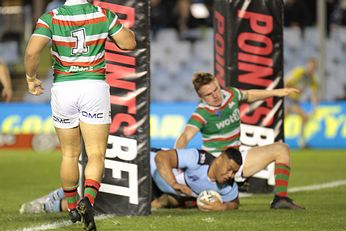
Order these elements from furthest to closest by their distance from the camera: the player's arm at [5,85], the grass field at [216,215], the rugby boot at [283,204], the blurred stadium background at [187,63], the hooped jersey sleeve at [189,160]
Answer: the blurred stadium background at [187,63]
the player's arm at [5,85]
the hooped jersey sleeve at [189,160]
the rugby boot at [283,204]
the grass field at [216,215]

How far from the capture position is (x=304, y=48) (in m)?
28.6

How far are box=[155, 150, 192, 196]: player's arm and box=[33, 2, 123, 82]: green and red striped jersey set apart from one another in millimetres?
2230

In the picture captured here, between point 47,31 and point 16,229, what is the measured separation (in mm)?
1798

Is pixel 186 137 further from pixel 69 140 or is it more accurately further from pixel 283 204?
pixel 69 140

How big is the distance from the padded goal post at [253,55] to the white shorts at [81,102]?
494 cm

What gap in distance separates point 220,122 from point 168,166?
1228 millimetres

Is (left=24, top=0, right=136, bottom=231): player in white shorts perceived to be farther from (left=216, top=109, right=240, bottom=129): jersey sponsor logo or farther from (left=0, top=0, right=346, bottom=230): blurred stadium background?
(left=0, top=0, right=346, bottom=230): blurred stadium background

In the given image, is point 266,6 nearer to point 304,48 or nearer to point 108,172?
point 108,172

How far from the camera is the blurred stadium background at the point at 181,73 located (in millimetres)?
24656

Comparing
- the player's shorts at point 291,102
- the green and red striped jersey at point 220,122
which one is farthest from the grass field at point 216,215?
the player's shorts at point 291,102

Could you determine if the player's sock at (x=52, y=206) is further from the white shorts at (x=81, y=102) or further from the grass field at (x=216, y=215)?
the white shorts at (x=81, y=102)

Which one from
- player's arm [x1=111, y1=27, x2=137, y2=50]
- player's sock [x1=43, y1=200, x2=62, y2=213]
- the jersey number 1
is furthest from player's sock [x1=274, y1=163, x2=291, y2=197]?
the jersey number 1

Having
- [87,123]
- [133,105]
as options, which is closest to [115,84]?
[133,105]

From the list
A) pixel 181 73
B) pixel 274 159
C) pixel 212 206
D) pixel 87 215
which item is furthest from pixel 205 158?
pixel 181 73
